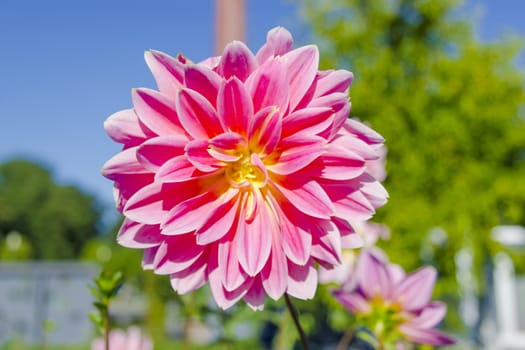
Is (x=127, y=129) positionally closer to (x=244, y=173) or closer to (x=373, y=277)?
(x=244, y=173)

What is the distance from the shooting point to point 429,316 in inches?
23.1

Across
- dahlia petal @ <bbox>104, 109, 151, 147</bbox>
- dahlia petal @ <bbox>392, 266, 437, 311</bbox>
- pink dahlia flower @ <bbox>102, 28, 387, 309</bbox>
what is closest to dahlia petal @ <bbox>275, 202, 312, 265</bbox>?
pink dahlia flower @ <bbox>102, 28, 387, 309</bbox>

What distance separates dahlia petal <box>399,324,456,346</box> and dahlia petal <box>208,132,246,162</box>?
251 millimetres

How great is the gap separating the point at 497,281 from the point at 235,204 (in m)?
5.65

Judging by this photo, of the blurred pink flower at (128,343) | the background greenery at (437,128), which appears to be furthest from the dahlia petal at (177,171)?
the background greenery at (437,128)

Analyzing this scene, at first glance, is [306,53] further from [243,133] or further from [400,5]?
[400,5]

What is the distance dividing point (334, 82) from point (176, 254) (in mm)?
158

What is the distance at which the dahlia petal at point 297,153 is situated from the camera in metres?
0.41

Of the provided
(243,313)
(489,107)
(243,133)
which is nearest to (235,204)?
(243,133)

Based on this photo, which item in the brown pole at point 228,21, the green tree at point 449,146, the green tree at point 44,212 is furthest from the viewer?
the green tree at point 44,212

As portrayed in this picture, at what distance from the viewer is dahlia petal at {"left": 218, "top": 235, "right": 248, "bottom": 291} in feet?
1.34

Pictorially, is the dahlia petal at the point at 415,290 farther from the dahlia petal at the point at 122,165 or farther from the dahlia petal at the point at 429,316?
the dahlia petal at the point at 122,165

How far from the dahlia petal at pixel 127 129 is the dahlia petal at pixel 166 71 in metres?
0.03

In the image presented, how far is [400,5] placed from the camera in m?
5.12
